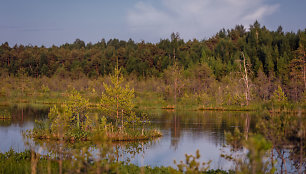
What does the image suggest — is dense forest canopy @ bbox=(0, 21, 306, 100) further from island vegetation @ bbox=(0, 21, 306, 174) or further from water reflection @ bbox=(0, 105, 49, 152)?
water reflection @ bbox=(0, 105, 49, 152)

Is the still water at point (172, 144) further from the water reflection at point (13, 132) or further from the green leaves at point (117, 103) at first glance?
the green leaves at point (117, 103)

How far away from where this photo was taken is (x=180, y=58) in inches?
3723

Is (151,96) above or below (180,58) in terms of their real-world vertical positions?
below

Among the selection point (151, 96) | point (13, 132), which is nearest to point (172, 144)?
point (13, 132)

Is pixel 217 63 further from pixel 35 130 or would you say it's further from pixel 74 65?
pixel 35 130

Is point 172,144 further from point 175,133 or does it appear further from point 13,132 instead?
point 13,132

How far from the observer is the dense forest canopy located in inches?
2913

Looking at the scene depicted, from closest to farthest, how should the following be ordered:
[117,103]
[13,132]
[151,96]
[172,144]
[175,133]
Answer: [172,144] < [117,103] < [13,132] < [175,133] < [151,96]

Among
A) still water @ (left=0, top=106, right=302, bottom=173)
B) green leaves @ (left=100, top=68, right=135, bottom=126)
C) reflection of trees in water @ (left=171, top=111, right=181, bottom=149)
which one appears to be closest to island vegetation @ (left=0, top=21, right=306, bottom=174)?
green leaves @ (left=100, top=68, right=135, bottom=126)

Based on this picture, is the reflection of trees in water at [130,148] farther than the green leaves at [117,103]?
No

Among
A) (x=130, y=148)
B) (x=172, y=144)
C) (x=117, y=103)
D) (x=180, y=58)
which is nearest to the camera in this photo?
(x=130, y=148)

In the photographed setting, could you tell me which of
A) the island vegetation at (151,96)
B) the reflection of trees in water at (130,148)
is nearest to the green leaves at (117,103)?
the island vegetation at (151,96)

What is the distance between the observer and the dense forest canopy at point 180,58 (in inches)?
2913

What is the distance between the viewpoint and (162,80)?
71.2m
